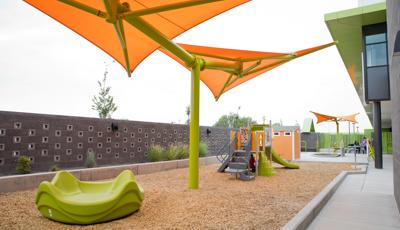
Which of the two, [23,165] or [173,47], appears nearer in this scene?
[173,47]

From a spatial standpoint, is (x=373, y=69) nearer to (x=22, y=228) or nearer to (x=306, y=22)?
(x=306, y=22)

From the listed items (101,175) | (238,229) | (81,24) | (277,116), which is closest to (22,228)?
(238,229)

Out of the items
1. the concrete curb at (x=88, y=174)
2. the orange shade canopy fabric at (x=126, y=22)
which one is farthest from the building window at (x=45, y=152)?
the orange shade canopy fabric at (x=126, y=22)

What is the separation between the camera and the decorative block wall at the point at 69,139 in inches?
352

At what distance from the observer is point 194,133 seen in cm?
845

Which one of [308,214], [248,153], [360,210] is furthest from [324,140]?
[308,214]

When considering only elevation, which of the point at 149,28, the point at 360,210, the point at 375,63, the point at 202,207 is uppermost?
the point at 375,63

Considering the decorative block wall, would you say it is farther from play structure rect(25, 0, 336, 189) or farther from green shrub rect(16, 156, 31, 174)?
play structure rect(25, 0, 336, 189)

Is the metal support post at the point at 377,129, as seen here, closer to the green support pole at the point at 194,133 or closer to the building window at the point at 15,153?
the green support pole at the point at 194,133

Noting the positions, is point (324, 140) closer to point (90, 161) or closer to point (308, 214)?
point (90, 161)

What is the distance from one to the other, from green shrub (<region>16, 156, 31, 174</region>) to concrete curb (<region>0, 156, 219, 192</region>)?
44.1 inches

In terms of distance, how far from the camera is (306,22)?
610 inches

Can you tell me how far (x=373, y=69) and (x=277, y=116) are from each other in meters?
63.0

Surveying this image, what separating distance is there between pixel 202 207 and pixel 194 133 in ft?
8.96
